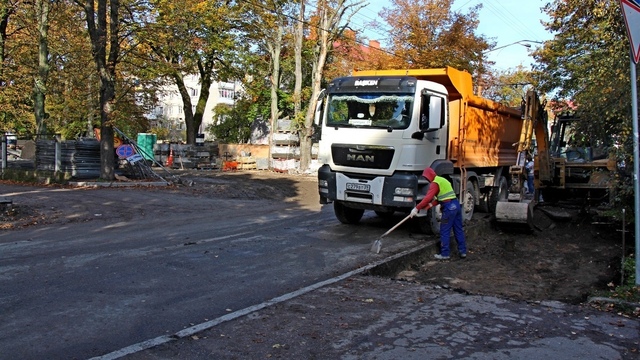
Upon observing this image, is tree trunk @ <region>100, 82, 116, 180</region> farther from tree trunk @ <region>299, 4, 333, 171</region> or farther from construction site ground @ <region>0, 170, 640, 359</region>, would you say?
construction site ground @ <region>0, 170, 640, 359</region>

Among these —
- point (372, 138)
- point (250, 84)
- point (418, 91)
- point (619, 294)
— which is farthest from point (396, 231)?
point (250, 84)

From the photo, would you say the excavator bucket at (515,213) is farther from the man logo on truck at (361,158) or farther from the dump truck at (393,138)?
the man logo on truck at (361,158)

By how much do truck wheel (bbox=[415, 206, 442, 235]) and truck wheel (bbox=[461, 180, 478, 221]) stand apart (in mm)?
1266

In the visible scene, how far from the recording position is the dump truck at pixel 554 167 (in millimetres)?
11016

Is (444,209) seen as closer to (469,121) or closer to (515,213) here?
(515,213)

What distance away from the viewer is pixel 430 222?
10180 mm

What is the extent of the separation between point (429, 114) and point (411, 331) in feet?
18.0

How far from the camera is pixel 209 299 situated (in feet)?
19.1

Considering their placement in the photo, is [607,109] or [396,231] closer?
[607,109]

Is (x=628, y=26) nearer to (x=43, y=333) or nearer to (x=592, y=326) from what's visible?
(x=592, y=326)

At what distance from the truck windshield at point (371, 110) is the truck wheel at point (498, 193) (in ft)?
15.9

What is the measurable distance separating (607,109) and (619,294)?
13.1 feet

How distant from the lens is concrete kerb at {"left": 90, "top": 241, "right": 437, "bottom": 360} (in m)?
4.34

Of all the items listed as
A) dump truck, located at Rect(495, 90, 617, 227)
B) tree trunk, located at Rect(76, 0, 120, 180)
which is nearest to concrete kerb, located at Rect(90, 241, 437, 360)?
dump truck, located at Rect(495, 90, 617, 227)
